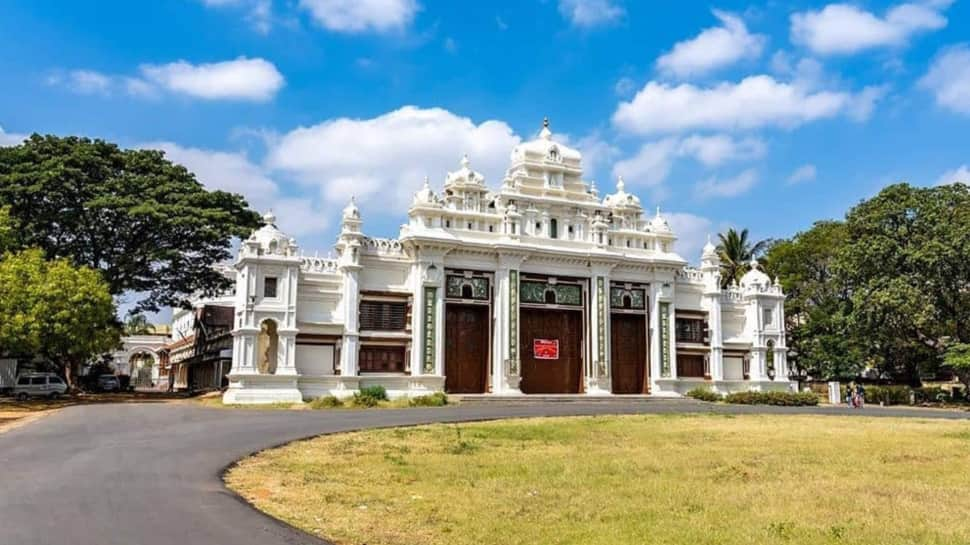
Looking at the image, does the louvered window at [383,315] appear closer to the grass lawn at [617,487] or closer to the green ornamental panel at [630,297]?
the green ornamental panel at [630,297]

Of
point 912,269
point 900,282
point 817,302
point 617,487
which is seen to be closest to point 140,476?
point 617,487

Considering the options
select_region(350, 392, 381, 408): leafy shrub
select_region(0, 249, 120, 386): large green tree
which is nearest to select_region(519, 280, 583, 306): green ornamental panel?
select_region(350, 392, 381, 408): leafy shrub

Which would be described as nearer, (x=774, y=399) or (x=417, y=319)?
(x=417, y=319)

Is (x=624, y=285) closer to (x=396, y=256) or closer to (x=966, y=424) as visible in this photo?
(x=396, y=256)

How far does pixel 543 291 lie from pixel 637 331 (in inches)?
248

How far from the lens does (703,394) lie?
41969mm

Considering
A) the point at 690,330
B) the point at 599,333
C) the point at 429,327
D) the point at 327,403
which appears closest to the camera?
the point at 327,403

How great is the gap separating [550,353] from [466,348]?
4708mm

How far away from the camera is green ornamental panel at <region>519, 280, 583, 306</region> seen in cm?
4081

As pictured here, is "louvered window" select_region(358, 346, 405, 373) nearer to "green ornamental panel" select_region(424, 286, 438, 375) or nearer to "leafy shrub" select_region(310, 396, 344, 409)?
"green ornamental panel" select_region(424, 286, 438, 375)

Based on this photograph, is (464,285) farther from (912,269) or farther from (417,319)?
(912,269)

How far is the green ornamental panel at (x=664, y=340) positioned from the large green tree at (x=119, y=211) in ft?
74.2

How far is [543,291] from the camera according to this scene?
136 ft

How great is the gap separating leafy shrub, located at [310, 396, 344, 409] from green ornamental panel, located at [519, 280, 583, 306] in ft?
38.7
